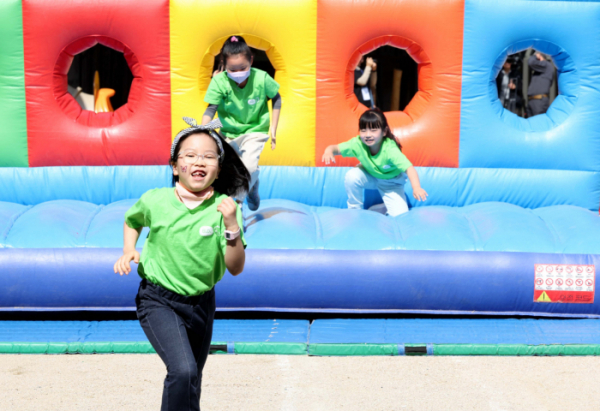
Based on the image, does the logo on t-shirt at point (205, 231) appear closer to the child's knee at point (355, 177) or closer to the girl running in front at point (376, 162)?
the girl running in front at point (376, 162)

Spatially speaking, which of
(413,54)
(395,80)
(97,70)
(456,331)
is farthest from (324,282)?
(97,70)

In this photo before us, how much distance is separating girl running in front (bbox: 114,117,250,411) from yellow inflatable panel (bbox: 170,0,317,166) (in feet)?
9.65

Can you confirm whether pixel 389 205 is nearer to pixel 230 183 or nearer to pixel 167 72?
pixel 167 72

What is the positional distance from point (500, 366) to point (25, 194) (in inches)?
139

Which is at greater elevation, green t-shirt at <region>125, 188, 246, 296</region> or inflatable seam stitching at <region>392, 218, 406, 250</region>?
green t-shirt at <region>125, 188, 246, 296</region>

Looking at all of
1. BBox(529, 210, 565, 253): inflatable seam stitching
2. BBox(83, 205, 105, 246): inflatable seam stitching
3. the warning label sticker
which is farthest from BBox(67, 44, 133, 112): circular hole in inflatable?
the warning label sticker

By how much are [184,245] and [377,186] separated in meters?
2.97

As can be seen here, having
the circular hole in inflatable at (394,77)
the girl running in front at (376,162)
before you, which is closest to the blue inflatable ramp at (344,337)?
the girl running in front at (376,162)

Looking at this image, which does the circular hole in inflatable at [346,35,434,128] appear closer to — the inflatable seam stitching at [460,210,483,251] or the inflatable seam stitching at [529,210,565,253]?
the inflatable seam stitching at [460,210,483,251]

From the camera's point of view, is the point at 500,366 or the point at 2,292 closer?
the point at 500,366

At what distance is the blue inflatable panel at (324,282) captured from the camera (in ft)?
13.8

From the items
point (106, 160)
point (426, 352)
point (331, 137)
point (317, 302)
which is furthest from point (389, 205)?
point (106, 160)

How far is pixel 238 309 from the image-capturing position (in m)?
4.29

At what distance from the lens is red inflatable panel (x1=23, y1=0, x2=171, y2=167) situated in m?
5.37
